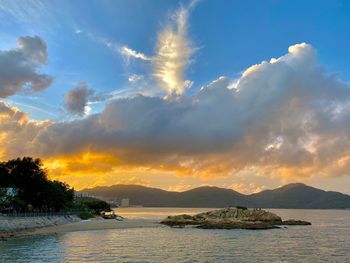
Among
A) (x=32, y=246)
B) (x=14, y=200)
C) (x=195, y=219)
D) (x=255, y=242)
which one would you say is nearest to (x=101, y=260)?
(x=32, y=246)

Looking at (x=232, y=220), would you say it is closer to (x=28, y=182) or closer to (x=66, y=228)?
(x=66, y=228)

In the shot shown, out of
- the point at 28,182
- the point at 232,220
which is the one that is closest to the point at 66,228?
the point at 28,182

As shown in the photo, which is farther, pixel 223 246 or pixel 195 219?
pixel 195 219

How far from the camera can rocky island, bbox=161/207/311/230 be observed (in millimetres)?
130337

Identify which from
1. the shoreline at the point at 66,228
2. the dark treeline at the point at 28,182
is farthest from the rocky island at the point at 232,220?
the dark treeline at the point at 28,182

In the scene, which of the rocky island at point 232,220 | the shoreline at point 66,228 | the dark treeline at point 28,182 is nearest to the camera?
the shoreline at point 66,228

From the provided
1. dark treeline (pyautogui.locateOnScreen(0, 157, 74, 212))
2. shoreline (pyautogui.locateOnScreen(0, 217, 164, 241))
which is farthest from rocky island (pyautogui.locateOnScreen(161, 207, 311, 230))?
dark treeline (pyautogui.locateOnScreen(0, 157, 74, 212))

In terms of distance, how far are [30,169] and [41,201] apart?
438 inches

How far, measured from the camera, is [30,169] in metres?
139

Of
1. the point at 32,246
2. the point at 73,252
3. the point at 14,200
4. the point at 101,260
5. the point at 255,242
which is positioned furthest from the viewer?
the point at 14,200

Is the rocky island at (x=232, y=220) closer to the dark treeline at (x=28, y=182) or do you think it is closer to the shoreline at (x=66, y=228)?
the shoreline at (x=66, y=228)

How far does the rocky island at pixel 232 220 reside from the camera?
428 feet

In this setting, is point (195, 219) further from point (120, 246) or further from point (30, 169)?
→ point (120, 246)

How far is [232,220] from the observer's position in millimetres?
152125
